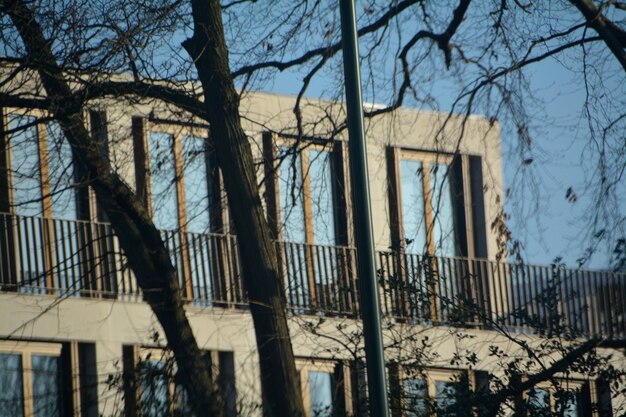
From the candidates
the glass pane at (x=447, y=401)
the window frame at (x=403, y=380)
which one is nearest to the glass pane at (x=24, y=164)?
the window frame at (x=403, y=380)

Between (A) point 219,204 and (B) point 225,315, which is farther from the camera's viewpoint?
(B) point 225,315

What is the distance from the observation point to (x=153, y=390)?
11.6m

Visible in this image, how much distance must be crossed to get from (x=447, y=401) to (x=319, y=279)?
671 centimetres

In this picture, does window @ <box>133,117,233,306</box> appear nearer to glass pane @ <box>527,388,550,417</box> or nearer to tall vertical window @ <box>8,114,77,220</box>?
tall vertical window @ <box>8,114,77,220</box>

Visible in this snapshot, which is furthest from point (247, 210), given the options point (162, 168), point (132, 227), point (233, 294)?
point (233, 294)

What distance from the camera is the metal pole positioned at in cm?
995

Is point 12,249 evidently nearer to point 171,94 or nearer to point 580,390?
point 171,94

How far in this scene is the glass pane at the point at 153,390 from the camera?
11.5 metres

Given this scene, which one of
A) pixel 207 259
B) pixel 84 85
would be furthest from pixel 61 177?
pixel 207 259

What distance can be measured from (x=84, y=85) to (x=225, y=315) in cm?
805

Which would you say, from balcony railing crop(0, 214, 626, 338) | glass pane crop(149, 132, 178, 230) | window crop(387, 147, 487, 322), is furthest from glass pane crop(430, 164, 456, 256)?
glass pane crop(149, 132, 178, 230)

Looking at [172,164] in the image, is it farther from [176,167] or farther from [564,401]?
[564,401]

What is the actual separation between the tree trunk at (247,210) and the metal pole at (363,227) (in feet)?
6.14

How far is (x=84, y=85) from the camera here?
11656 mm
